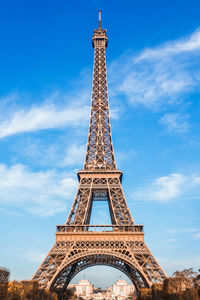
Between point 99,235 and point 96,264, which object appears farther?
point 96,264

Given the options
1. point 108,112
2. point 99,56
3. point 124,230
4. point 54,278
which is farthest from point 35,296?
point 99,56

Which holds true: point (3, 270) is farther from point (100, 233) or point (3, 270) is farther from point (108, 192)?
point (108, 192)

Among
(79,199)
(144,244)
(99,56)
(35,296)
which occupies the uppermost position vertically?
(99,56)

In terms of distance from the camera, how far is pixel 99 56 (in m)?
62.3

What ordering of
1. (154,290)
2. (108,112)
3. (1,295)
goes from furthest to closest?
(108,112) → (154,290) → (1,295)

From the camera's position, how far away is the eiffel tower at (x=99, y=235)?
125 ft

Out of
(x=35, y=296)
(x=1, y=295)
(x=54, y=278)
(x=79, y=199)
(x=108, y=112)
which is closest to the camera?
(x=1, y=295)

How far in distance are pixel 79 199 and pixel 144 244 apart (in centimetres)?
1284

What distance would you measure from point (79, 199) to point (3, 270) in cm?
2509

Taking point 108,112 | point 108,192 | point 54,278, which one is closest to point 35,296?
point 54,278

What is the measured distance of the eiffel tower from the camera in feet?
125

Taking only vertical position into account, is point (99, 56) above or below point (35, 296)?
above

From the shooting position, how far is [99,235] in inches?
1646

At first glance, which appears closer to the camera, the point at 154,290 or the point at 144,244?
the point at 154,290
